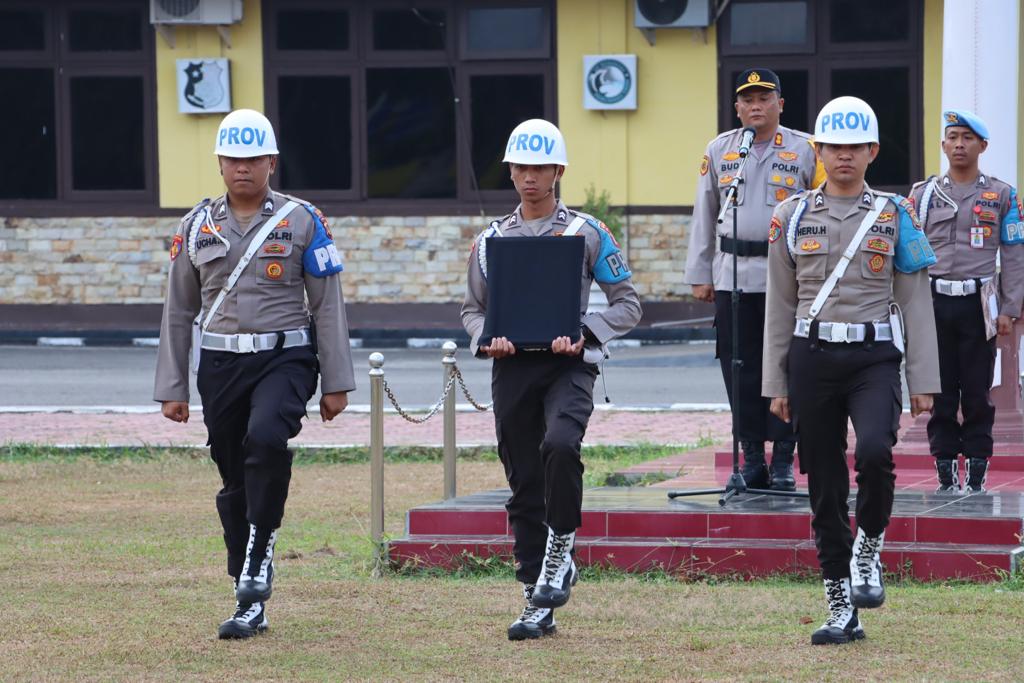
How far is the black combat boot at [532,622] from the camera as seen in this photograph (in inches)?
284

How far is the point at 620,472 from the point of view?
11641 mm

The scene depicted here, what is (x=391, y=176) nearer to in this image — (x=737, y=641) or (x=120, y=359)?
(x=120, y=359)

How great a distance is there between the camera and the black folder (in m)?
7.23

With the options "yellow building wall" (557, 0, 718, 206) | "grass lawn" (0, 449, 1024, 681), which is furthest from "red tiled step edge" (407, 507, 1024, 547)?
"yellow building wall" (557, 0, 718, 206)

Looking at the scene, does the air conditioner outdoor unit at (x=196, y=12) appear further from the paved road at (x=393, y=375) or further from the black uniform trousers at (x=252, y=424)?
the black uniform trousers at (x=252, y=424)

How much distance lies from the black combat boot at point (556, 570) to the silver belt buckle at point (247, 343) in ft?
4.37

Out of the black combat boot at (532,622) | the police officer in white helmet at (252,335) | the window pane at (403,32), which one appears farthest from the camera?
the window pane at (403,32)

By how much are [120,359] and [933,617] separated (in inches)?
645

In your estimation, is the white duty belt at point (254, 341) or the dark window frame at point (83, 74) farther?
the dark window frame at point (83, 74)

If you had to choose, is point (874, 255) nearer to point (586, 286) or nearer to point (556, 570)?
point (586, 286)

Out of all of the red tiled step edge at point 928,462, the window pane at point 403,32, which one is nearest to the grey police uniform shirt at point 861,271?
the red tiled step edge at point 928,462

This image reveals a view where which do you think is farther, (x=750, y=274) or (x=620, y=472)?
(x=620, y=472)

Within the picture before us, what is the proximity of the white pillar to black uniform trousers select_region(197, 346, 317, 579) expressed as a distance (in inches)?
257

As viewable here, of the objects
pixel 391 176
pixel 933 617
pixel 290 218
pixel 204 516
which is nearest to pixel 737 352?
pixel 933 617
